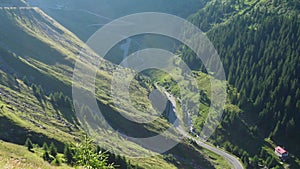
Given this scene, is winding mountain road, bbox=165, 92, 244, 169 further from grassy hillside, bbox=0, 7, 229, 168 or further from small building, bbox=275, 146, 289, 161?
small building, bbox=275, 146, 289, 161

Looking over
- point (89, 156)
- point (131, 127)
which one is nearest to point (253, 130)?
point (131, 127)

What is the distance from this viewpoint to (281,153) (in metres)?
117

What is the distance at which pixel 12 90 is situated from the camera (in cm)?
9838

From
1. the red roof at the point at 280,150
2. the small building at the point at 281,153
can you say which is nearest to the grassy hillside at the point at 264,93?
the small building at the point at 281,153

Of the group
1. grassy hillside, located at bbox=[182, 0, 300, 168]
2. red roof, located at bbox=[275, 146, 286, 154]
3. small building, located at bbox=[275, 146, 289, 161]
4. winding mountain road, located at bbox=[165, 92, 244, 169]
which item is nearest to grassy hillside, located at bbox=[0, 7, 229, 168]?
winding mountain road, located at bbox=[165, 92, 244, 169]

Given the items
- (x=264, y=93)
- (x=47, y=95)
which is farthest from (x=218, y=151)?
(x=47, y=95)

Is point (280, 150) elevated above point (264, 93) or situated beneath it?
situated beneath

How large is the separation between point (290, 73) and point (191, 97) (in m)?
47.8

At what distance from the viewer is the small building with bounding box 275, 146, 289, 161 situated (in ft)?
383

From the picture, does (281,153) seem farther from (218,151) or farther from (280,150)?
(218,151)

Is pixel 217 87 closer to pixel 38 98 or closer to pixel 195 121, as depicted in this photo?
pixel 195 121

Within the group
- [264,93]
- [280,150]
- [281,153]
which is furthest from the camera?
[264,93]

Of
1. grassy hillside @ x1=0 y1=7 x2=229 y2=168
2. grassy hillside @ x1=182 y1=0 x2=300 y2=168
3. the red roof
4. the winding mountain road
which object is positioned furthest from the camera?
grassy hillside @ x1=182 y1=0 x2=300 y2=168

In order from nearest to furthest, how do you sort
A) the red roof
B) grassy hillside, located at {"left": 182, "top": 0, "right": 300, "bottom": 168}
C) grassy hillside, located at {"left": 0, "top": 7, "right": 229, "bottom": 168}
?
grassy hillside, located at {"left": 0, "top": 7, "right": 229, "bottom": 168}
the red roof
grassy hillside, located at {"left": 182, "top": 0, "right": 300, "bottom": 168}
